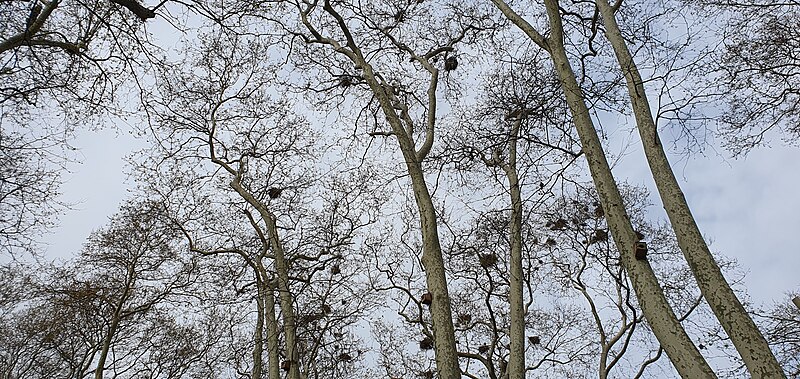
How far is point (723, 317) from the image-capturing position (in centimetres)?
351

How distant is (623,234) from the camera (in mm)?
3984

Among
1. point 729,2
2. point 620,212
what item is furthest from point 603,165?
point 729,2

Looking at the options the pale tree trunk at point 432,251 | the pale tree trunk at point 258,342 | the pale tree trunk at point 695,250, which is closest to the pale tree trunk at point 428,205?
the pale tree trunk at point 432,251

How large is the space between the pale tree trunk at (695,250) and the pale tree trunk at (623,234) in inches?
9.6

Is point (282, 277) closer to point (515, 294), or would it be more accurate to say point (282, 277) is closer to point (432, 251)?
point (515, 294)

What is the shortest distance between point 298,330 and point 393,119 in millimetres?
5952

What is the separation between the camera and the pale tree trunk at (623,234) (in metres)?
3.45

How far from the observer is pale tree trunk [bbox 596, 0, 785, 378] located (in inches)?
131

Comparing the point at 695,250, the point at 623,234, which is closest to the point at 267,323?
the point at 623,234

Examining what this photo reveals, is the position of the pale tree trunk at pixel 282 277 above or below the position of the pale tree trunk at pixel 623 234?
above

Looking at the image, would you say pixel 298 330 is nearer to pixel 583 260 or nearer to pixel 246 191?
pixel 246 191

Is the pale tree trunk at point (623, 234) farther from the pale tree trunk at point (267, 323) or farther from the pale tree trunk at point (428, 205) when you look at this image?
the pale tree trunk at point (267, 323)

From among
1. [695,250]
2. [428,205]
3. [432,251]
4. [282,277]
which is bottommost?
[695,250]

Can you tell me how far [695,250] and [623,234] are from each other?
0.45m
